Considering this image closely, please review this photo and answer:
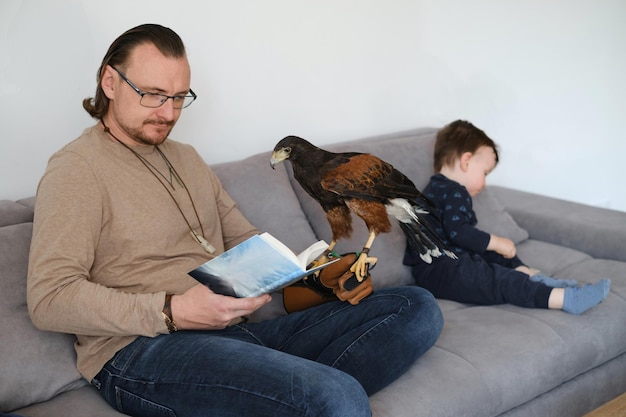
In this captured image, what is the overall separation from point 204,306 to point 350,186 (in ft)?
1.48

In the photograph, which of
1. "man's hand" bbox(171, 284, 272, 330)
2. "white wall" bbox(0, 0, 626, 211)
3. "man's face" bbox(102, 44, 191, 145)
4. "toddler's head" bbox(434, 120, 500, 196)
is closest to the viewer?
"man's hand" bbox(171, 284, 272, 330)

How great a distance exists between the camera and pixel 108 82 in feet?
5.88

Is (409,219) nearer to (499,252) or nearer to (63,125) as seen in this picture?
(499,252)

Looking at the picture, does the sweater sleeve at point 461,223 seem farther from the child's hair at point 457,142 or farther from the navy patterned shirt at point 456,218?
the child's hair at point 457,142

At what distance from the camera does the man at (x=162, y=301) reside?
1.52 m

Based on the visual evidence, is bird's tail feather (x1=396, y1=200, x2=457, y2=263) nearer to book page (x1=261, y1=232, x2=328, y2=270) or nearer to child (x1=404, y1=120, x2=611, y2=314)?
child (x1=404, y1=120, x2=611, y2=314)

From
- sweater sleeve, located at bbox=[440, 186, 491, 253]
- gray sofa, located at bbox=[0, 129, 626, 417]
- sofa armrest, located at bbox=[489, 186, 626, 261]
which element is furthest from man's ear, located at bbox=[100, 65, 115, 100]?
sofa armrest, located at bbox=[489, 186, 626, 261]

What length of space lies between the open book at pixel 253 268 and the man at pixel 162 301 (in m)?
0.05

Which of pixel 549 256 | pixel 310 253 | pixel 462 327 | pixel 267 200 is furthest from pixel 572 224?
pixel 310 253

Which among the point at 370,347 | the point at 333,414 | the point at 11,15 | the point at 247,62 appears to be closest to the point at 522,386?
the point at 370,347

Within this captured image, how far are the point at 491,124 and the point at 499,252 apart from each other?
127 cm

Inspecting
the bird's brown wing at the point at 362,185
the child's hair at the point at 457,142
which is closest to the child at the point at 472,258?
the child's hair at the point at 457,142

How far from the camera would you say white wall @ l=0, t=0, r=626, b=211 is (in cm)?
215

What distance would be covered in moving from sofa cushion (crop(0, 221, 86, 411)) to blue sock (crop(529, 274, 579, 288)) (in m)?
1.42
